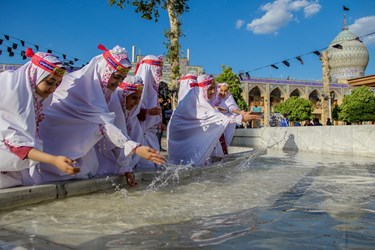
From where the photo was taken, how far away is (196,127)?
5176mm

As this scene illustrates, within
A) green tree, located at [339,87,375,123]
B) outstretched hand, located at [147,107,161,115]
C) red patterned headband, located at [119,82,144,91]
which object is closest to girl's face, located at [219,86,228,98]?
outstretched hand, located at [147,107,161,115]

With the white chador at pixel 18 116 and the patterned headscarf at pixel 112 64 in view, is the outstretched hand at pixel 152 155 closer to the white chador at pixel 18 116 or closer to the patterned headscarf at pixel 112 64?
the white chador at pixel 18 116

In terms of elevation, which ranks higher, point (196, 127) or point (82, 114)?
point (82, 114)

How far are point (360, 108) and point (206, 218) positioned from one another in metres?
33.7

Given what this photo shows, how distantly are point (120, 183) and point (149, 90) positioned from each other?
162 cm

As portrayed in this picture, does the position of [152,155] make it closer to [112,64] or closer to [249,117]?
[112,64]

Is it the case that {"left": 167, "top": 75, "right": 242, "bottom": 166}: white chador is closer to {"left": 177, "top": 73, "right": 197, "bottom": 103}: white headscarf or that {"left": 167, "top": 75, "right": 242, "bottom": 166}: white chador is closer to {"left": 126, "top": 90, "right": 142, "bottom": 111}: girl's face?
{"left": 177, "top": 73, "right": 197, "bottom": 103}: white headscarf

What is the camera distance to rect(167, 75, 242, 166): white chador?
5.04 metres

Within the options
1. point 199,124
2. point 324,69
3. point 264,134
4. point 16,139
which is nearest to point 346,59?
point 324,69

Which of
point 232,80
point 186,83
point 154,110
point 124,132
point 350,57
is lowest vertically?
point 124,132

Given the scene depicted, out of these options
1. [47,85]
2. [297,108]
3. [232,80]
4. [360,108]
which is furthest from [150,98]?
[297,108]

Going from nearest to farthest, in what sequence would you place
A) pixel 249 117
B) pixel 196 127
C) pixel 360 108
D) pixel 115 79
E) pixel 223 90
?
pixel 115 79 < pixel 249 117 < pixel 196 127 < pixel 223 90 < pixel 360 108

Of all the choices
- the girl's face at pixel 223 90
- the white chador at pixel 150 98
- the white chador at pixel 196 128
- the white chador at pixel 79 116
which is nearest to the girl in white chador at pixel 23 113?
the white chador at pixel 79 116

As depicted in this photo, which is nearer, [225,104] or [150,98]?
[150,98]
